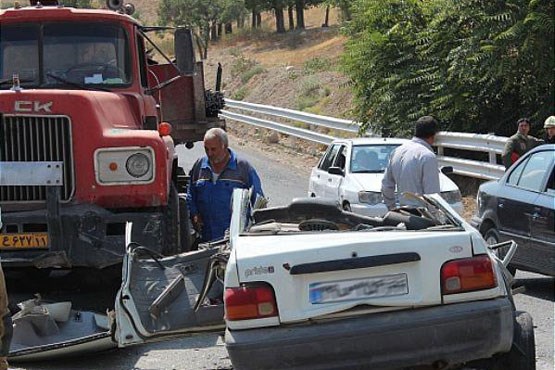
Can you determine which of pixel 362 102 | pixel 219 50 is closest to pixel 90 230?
pixel 362 102

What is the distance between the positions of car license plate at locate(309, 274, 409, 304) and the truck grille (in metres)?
3.88

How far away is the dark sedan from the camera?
10.1 m

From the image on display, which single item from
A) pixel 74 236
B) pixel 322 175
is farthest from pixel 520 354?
pixel 322 175

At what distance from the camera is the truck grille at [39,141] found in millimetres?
8695

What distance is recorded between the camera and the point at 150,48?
11414mm

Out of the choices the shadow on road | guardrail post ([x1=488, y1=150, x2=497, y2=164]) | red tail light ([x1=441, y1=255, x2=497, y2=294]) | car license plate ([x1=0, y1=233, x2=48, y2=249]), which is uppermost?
red tail light ([x1=441, y1=255, x2=497, y2=294])

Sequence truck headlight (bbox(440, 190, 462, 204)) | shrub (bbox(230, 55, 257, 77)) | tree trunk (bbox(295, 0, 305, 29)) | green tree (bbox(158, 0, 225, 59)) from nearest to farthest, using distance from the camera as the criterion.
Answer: truck headlight (bbox(440, 190, 462, 204)) < shrub (bbox(230, 55, 257, 77)) < tree trunk (bbox(295, 0, 305, 29)) < green tree (bbox(158, 0, 225, 59))

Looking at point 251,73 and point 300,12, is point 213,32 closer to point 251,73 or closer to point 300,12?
point 300,12

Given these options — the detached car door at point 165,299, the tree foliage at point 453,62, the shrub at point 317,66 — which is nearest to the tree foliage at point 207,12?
the shrub at point 317,66

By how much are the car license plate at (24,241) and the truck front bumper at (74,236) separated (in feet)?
0.07

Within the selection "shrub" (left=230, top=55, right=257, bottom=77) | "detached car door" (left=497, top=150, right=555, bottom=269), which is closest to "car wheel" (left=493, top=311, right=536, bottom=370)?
"detached car door" (left=497, top=150, right=555, bottom=269)

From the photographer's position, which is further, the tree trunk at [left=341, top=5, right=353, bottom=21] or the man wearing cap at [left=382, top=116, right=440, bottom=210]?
the tree trunk at [left=341, top=5, right=353, bottom=21]

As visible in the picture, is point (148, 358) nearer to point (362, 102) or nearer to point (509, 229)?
point (509, 229)

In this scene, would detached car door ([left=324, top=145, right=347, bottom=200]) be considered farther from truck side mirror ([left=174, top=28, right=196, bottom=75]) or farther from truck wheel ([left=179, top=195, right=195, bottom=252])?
truck wheel ([left=179, top=195, right=195, bottom=252])
